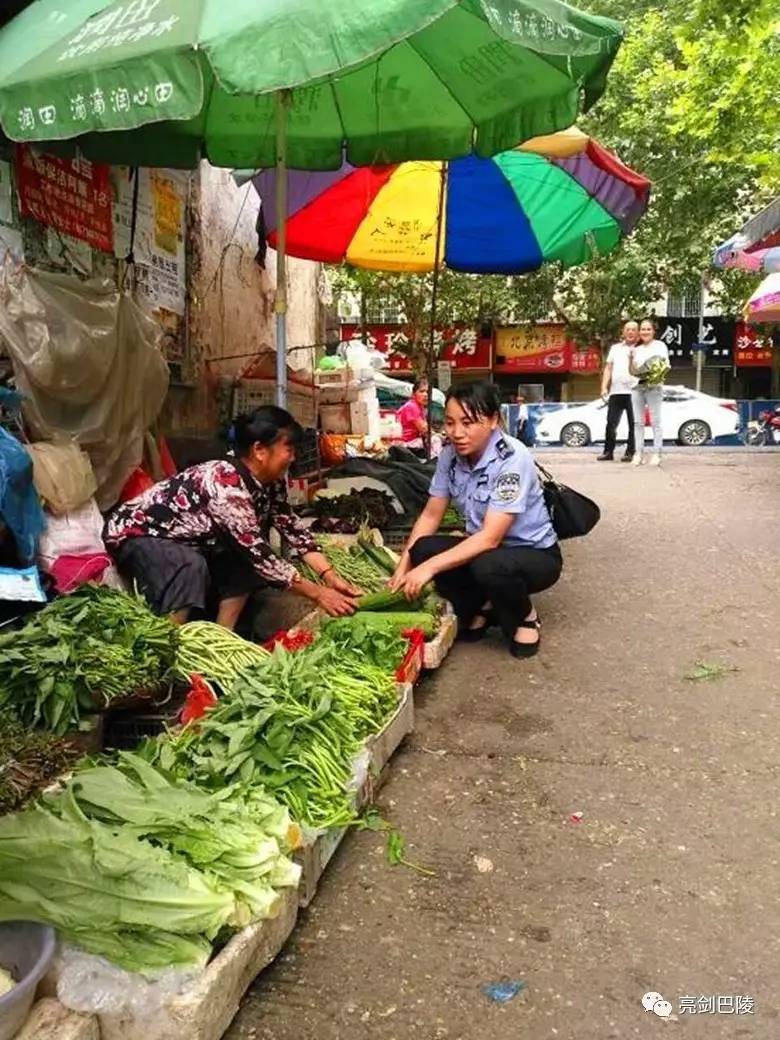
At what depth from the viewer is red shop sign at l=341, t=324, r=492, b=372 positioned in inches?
1160

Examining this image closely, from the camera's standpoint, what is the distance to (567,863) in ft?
9.04

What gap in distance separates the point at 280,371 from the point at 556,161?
9.98 feet

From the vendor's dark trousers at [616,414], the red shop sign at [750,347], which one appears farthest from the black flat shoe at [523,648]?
the red shop sign at [750,347]

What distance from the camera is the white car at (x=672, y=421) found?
21.6m

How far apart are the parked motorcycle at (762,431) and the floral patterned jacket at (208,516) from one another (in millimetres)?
16450

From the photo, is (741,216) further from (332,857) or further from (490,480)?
(332,857)

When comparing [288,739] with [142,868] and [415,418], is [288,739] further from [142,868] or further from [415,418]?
[415,418]

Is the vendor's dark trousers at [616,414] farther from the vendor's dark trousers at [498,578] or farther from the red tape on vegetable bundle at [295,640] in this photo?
the red tape on vegetable bundle at [295,640]

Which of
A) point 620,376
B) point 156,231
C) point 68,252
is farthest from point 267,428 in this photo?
point 620,376

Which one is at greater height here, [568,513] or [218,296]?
[218,296]

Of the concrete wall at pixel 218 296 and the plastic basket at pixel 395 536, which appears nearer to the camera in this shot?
the plastic basket at pixel 395 536

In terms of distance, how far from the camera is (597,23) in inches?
136

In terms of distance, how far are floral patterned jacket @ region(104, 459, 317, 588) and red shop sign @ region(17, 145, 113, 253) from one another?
1.96 m

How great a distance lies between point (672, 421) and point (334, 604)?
19.3 meters
